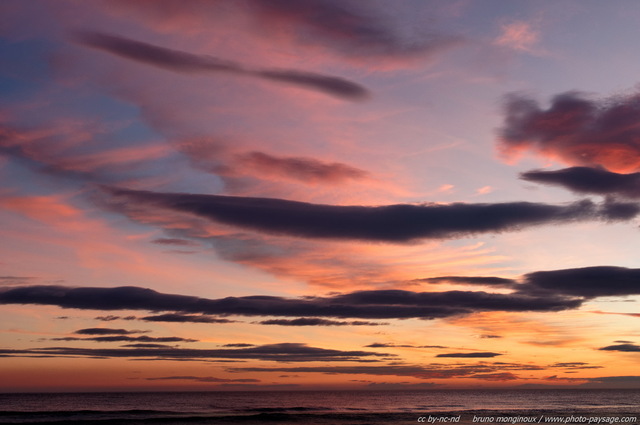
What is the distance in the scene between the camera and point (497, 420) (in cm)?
7869

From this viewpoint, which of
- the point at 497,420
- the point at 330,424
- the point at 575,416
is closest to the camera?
the point at 330,424

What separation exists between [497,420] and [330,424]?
24811 millimetres

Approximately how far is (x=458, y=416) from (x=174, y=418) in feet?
144

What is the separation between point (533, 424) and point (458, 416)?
45.8ft

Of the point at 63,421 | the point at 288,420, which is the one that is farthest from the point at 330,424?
the point at 63,421

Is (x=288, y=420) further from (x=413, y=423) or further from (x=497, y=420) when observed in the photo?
(x=497, y=420)

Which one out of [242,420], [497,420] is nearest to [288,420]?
[242,420]

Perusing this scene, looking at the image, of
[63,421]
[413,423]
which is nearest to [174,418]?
[63,421]

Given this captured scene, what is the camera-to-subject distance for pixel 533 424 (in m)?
74.2

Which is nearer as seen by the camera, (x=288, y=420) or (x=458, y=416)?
(x=288, y=420)

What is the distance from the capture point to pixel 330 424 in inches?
2901

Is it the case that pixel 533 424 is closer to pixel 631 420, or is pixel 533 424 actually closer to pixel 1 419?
pixel 631 420

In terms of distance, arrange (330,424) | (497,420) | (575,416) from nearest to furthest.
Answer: (330,424), (497,420), (575,416)

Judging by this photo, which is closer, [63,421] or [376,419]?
[63,421]
